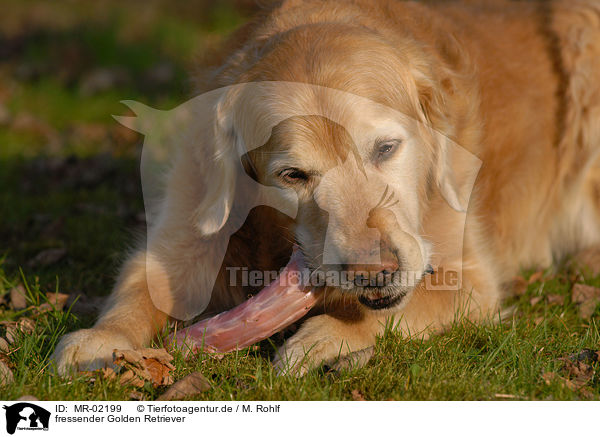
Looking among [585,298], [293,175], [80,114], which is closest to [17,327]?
[293,175]

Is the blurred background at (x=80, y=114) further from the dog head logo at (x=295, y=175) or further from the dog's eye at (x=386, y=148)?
the dog's eye at (x=386, y=148)

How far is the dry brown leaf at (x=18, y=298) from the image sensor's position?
3556mm

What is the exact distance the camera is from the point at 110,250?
4223 mm

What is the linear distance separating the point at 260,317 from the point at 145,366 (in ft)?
1.59

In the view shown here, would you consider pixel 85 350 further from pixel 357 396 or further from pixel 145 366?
pixel 357 396

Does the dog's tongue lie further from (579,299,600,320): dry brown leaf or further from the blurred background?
(579,299,600,320): dry brown leaf

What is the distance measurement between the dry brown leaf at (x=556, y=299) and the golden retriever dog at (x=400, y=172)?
24cm

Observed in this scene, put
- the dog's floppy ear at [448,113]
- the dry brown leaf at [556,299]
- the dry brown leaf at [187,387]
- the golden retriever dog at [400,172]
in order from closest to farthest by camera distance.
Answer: the dry brown leaf at [187,387], the golden retriever dog at [400,172], the dog's floppy ear at [448,113], the dry brown leaf at [556,299]

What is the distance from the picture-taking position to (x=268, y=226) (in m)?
3.29

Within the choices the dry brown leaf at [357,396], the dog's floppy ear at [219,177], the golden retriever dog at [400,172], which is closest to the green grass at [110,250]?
the dry brown leaf at [357,396]
